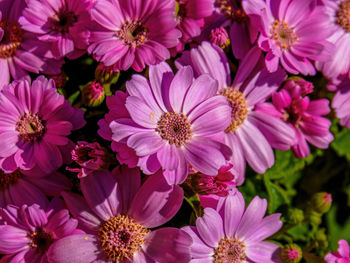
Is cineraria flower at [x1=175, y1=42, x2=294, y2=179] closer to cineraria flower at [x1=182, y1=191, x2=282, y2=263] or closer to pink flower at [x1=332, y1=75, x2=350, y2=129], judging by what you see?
cineraria flower at [x1=182, y1=191, x2=282, y2=263]

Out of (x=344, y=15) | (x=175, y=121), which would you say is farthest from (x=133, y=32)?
(x=344, y=15)

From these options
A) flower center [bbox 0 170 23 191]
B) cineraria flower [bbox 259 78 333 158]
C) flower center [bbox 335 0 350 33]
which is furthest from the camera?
flower center [bbox 335 0 350 33]

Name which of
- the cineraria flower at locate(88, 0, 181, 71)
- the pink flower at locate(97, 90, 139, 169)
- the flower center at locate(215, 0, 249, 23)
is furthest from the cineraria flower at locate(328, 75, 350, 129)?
the pink flower at locate(97, 90, 139, 169)

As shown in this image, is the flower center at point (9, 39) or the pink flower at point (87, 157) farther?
the flower center at point (9, 39)

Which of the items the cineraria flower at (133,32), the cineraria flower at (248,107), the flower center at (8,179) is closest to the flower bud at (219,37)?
the cineraria flower at (248,107)

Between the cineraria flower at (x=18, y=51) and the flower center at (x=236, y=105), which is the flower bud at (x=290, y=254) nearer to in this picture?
the flower center at (x=236, y=105)

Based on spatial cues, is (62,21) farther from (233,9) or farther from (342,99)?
(342,99)
